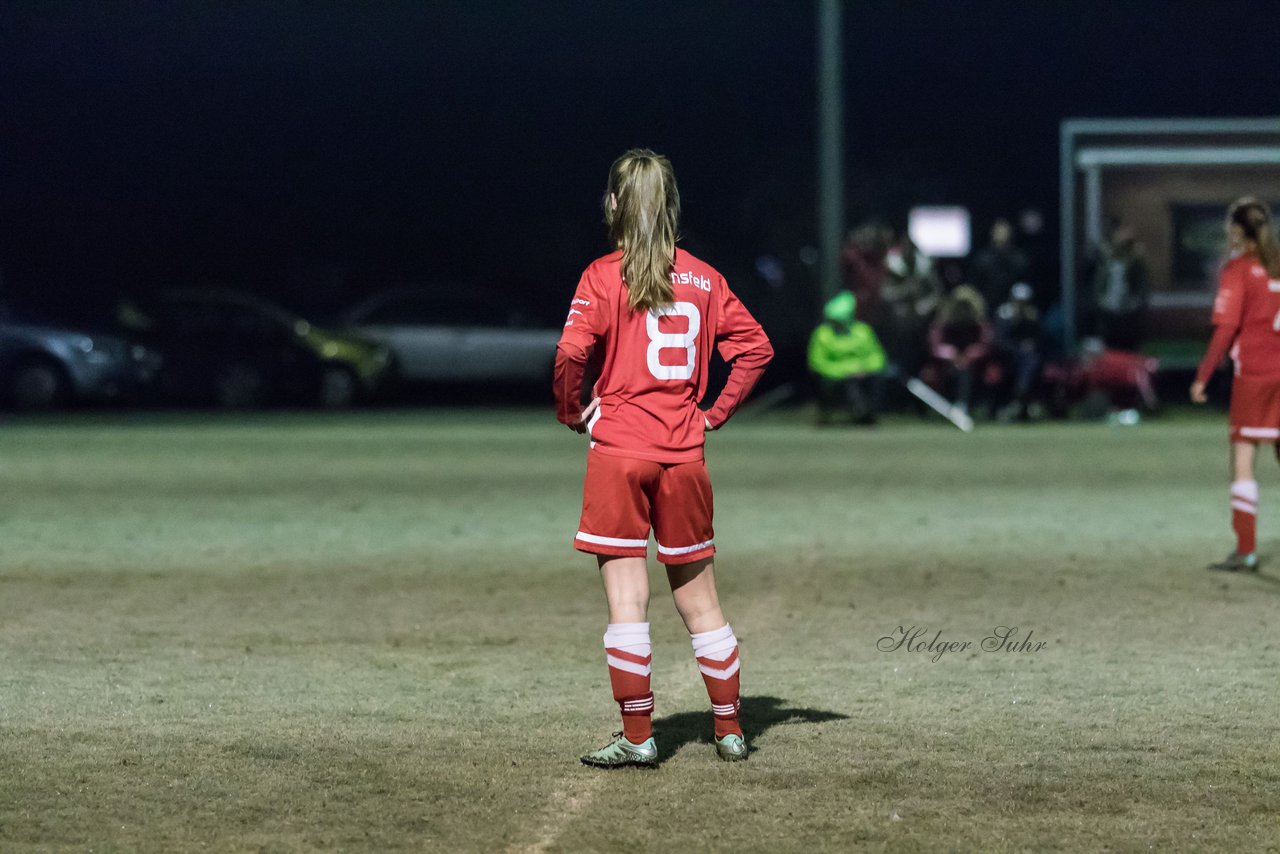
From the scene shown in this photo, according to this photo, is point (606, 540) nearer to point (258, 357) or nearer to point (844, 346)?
point (844, 346)

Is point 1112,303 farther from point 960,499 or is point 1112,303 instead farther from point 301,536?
point 301,536

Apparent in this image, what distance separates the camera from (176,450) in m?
19.2

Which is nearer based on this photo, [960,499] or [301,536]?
[301,536]

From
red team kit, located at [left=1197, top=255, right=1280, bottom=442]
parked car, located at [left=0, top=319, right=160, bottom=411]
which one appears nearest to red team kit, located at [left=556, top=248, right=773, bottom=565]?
red team kit, located at [left=1197, top=255, right=1280, bottom=442]

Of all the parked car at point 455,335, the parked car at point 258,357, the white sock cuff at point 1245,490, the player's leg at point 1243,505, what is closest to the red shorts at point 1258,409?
the player's leg at point 1243,505

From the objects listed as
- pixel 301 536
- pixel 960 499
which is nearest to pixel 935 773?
pixel 301 536

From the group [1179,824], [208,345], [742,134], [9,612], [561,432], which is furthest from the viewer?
[742,134]

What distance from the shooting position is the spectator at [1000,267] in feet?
76.7

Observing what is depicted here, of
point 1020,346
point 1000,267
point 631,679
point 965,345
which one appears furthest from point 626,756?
point 1000,267

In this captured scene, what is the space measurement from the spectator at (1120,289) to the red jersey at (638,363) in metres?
18.4

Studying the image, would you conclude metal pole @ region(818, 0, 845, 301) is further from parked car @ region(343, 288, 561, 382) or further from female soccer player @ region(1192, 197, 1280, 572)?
female soccer player @ region(1192, 197, 1280, 572)

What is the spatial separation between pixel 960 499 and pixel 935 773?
8.46 meters

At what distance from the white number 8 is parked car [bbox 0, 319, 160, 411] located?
69.7 ft

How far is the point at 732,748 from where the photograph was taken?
6.23 meters
